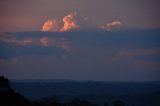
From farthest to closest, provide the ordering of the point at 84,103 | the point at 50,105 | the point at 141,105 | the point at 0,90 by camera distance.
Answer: the point at 141,105 < the point at 84,103 < the point at 50,105 < the point at 0,90

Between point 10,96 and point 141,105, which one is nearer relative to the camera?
point 10,96

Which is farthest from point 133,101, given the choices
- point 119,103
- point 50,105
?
point 50,105

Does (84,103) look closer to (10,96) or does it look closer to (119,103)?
(119,103)

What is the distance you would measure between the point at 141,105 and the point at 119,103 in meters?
54.5

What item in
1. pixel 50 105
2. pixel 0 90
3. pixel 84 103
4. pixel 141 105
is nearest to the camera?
pixel 0 90

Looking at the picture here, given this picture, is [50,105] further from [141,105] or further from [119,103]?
[141,105]

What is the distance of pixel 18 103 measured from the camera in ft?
187

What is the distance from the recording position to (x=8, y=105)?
181ft

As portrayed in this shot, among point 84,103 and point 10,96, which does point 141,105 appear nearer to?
point 84,103

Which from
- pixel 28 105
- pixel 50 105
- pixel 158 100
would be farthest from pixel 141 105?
pixel 28 105

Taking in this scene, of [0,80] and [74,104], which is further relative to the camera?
[74,104]

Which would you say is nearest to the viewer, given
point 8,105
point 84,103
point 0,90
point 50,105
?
point 8,105

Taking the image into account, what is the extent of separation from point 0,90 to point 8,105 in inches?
188

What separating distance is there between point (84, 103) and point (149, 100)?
221ft
